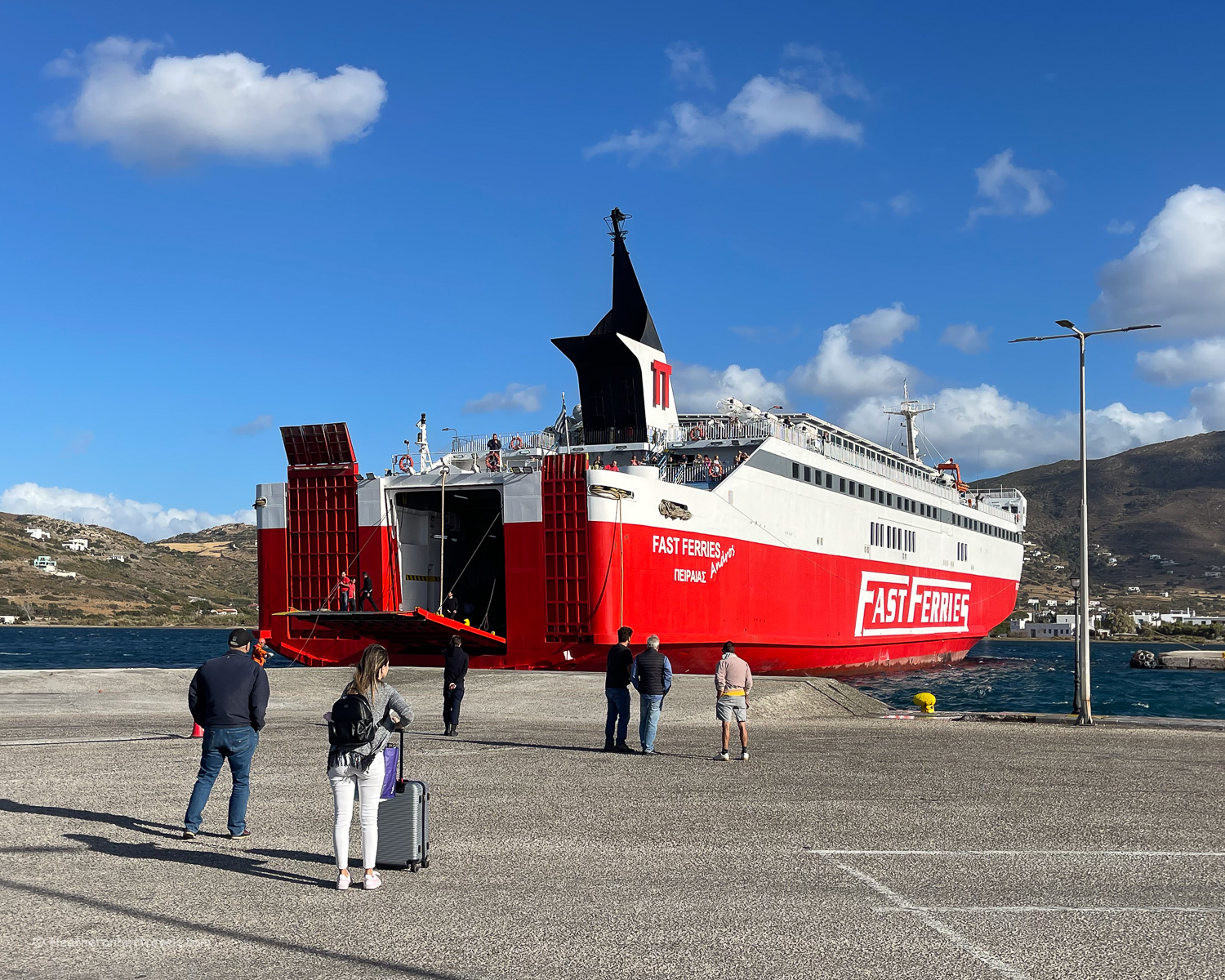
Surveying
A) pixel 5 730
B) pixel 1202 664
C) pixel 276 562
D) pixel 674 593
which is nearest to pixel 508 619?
pixel 674 593

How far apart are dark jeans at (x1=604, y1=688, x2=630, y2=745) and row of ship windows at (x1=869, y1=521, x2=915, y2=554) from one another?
33.1 m

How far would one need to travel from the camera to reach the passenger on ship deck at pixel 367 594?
3198 cm

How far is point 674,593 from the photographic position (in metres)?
33.1

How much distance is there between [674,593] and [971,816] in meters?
22.0

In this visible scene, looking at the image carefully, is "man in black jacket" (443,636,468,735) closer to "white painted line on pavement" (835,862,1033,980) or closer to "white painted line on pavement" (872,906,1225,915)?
"white painted line on pavement" (835,862,1033,980)

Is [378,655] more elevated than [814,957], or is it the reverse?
[378,655]

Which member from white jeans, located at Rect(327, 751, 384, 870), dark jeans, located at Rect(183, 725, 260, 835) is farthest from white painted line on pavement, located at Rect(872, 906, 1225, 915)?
dark jeans, located at Rect(183, 725, 260, 835)

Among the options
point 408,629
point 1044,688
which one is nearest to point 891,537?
point 1044,688

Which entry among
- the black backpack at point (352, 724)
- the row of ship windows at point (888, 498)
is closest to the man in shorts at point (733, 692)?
the black backpack at point (352, 724)

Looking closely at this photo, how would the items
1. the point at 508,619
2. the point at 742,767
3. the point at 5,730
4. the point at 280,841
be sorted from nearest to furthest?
the point at 280,841 < the point at 742,767 < the point at 5,730 < the point at 508,619

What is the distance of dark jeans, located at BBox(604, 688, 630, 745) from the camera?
16109mm

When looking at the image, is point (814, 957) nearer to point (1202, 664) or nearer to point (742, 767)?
point (742, 767)

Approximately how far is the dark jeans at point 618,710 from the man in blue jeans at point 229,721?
695 centimetres

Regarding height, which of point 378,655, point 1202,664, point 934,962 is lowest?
point 1202,664
